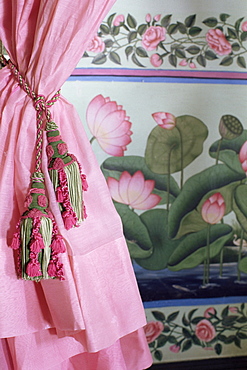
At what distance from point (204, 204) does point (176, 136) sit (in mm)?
Answer: 282

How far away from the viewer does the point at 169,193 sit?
1557mm

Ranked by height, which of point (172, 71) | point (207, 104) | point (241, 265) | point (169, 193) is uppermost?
point (172, 71)

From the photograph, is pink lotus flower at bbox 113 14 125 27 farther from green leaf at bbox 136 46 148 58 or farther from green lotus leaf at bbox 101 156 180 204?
Answer: green lotus leaf at bbox 101 156 180 204

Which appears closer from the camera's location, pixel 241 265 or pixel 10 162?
pixel 10 162

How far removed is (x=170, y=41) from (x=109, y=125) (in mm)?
376

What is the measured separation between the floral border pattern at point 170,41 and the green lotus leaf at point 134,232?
1.77ft

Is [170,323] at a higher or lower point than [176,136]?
lower

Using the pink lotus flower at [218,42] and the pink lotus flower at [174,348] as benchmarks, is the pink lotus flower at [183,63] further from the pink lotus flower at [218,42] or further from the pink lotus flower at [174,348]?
the pink lotus flower at [174,348]

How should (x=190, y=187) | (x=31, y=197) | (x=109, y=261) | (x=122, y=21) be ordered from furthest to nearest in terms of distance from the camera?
(x=190, y=187) < (x=122, y=21) < (x=109, y=261) < (x=31, y=197)

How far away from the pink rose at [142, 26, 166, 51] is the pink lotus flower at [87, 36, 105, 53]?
0.50 feet

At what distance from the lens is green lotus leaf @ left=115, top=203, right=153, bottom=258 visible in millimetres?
1542

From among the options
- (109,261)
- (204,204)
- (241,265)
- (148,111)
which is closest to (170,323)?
(241,265)

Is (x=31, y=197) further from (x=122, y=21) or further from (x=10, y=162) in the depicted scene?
(x=122, y=21)

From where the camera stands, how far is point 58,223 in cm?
100
